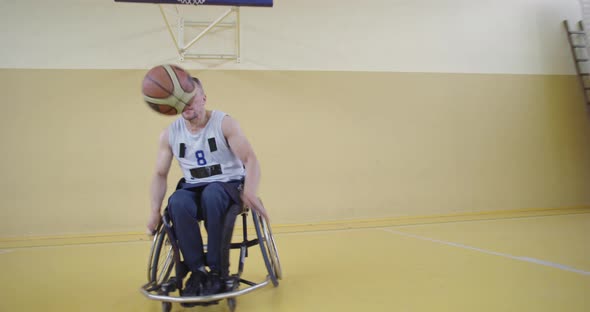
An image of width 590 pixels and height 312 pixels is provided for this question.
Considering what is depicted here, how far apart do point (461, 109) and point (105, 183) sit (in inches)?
174

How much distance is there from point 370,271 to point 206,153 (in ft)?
3.64

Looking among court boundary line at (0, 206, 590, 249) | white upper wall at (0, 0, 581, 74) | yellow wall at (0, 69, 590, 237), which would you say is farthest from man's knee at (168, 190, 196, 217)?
white upper wall at (0, 0, 581, 74)

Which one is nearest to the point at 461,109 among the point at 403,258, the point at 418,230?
the point at 418,230

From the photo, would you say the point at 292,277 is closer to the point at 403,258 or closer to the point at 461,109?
the point at 403,258

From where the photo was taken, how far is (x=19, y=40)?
3.93 meters

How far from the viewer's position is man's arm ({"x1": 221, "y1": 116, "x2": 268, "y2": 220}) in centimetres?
147

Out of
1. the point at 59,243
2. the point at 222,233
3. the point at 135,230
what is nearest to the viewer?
the point at 222,233

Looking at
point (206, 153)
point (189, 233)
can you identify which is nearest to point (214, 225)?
point (189, 233)

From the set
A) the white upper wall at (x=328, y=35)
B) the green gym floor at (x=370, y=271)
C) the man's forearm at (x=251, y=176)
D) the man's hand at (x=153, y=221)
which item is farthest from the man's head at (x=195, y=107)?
the white upper wall at (x=328, y=35)

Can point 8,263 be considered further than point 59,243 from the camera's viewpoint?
No

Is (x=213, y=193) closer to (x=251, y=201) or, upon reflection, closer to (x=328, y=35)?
(x=251, y=201)

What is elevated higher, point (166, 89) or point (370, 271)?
point (166, 89)

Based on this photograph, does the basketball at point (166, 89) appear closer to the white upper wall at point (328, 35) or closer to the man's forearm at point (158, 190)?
the man's forearm at point (158, 190)

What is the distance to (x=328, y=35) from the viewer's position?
443 cm
